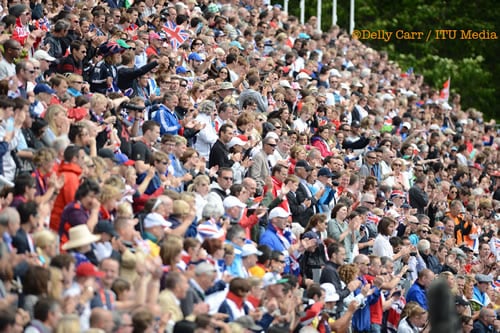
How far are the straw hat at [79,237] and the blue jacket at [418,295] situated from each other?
6.79 meters

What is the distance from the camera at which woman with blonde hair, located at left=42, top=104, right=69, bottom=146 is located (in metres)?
14.4

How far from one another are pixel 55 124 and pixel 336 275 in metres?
4.07

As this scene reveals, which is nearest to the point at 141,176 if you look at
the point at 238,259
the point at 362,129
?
the point at 238,259

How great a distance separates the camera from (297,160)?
19.3 metres

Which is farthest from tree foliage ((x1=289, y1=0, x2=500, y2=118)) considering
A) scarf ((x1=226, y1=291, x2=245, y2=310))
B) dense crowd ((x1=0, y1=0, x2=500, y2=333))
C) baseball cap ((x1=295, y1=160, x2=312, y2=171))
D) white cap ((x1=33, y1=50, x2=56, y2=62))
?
scarf ((x1=226, y1=291, x2=245, y2=310))

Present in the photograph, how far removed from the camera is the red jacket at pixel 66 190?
13438 millimetres

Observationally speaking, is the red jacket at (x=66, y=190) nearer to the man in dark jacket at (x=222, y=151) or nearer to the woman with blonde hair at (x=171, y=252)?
the woman with blonde hair at (x=171, y=252)

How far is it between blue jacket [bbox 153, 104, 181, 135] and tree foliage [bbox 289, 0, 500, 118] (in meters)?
31.8

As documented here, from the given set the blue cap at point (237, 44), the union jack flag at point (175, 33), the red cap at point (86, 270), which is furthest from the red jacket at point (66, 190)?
the blue cap at point (237, 44)

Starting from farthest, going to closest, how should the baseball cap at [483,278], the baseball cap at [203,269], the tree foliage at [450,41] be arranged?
the tree foliage at [450,41], the baseball cap at [483,278], the baseball cap at [203,269]

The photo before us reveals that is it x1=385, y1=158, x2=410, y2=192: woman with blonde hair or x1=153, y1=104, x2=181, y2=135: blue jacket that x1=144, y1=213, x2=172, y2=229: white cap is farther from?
x1=385, y1=158, x2=410, y2=192: woman with blonde hair

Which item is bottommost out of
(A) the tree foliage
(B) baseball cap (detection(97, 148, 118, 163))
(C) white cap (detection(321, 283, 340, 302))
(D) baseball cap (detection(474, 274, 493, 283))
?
(A) the tree foliage

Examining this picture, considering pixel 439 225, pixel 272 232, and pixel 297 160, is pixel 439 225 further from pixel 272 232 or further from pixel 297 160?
pixel 272 232

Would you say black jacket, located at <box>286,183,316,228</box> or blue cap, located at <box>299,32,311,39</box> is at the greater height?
black jacket, located at <box>286,183,316,228</box>
